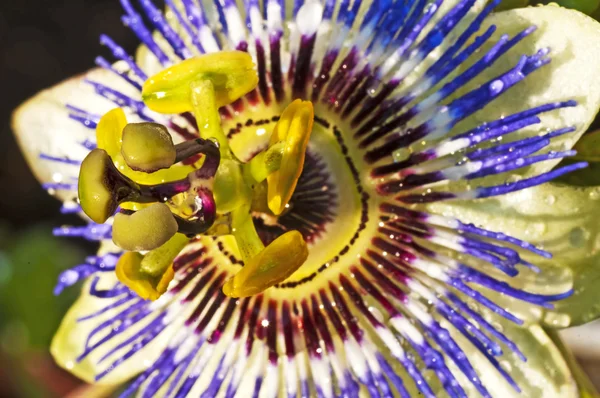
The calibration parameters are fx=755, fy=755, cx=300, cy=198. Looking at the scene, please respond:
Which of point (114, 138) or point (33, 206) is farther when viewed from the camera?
point (33, 206)

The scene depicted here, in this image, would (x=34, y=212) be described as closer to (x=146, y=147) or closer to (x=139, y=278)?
(x=139, y=278)

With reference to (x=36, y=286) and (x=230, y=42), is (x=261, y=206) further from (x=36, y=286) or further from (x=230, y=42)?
(x=36, y=286)

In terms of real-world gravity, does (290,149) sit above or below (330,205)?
above

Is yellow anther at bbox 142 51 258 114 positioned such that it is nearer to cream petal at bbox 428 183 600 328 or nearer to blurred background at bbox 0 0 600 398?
cream petal at bbox 428 183 600 328

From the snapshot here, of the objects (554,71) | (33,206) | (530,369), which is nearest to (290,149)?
(554,71)

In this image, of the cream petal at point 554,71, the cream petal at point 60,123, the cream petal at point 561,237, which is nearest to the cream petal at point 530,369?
the cream petal at point 561,237

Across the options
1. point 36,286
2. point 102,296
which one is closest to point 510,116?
point 102,296

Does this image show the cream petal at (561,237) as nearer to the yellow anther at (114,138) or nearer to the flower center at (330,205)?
the flower center at (330,205)
